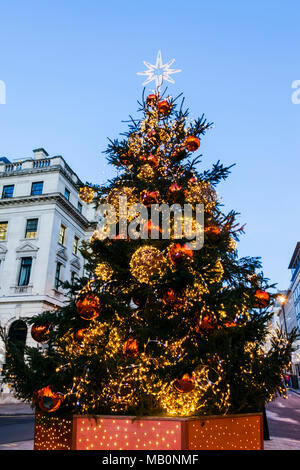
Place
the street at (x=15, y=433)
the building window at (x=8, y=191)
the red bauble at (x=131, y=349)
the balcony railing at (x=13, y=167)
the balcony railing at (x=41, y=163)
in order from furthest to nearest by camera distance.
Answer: the balcony railing at (x=13, y=167) → the balcony railing at (x=41, y=163) → the building window at (x=8, y=191) → the street at (x=15, y=433) → the red bauble at (x=131, y=349)

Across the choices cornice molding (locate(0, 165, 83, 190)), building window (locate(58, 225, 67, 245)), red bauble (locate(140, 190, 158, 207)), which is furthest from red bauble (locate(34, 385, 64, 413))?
cornice molding (locate(0, 165, 83, 190))

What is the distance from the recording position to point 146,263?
16.9 ft

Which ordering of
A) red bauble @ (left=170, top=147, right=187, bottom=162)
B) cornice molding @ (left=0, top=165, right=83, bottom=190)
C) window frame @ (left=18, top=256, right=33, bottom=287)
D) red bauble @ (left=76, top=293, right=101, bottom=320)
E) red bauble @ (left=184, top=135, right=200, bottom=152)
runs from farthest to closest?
cornice molding @ (left=0, top=165, right=83, bottom=190), window frame @ (left=18, top=256, right=33, bottom=287), red bauble @ (left=170, top=147, right=187, bottom=162), red bauble @ (left=184, top=135, right=200, bottom=152), red bauble @ (left=76, top=293, right=101, bottom=320)

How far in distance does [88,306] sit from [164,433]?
1.95m

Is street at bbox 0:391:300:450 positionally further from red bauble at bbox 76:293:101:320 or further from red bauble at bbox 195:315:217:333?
red bauble at bbox 76:293:101:320

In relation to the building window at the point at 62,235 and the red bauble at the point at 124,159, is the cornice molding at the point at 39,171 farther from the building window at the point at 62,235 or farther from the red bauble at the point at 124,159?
the red bauble at the point at 124,159

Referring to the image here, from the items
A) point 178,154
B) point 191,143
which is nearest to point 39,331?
point 178,154

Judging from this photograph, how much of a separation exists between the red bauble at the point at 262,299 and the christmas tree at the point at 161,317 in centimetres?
2

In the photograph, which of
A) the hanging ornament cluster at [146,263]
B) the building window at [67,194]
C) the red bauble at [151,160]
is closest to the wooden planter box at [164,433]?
the hanging ornament cluster at [146,263]

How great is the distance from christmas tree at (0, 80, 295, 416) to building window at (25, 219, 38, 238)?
2037cm

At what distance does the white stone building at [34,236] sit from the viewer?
2384 cm

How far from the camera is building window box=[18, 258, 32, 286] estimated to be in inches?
969

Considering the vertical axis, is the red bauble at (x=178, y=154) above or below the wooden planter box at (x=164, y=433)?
above
